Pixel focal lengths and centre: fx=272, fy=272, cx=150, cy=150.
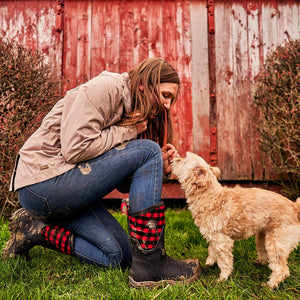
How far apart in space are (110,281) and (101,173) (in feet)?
2.83

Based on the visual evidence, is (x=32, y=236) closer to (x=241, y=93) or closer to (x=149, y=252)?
(x=149, y=252)

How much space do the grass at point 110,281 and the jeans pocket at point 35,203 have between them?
545 mm

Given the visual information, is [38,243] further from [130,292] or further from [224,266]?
[224,266]

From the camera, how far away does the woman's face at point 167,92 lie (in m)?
2.46

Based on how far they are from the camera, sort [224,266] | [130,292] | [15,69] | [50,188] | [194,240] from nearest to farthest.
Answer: [130,292] < [50,188] < [224,266] < [194,240] < [15,69]

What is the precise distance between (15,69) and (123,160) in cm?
285

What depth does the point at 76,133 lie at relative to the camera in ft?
6.74

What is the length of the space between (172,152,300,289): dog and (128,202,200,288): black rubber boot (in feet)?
1.66

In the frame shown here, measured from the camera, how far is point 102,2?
5.53m

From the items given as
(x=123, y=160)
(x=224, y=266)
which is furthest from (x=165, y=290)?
(x=123, y=160)

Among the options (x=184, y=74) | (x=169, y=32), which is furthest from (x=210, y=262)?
(x=169, y=32)

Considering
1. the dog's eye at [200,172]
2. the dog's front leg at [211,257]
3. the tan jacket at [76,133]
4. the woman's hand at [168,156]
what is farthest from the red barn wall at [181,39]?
the tan jacket at [76,133]

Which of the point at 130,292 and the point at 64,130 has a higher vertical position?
the point at 64,130

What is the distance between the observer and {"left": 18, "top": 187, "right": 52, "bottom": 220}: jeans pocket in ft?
7.05
